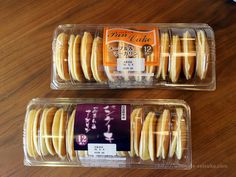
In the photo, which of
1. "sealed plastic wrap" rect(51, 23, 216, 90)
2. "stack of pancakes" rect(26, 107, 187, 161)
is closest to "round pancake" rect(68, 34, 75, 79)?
"sealed plastic wrap" rect(51, 23, 216, 90)

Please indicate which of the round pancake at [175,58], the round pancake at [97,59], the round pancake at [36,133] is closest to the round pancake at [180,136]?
the round pancake at [175,58]

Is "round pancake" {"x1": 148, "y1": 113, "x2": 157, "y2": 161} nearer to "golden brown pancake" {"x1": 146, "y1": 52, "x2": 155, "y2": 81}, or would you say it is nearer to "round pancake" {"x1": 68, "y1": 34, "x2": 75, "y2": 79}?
"golden brown pancake" {"x1": 146, "y1": 52, "x2": 155, "y2": 81}

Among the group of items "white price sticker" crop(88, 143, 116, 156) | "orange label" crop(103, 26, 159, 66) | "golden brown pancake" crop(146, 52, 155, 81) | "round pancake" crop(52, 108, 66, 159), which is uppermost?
"orange label" crop(103, 26, 159, 66)

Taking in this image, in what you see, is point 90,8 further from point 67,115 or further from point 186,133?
point 186,133

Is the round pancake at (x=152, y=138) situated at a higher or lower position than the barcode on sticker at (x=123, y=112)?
lower

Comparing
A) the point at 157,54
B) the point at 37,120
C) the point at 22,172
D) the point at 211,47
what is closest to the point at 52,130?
the point at 37,120

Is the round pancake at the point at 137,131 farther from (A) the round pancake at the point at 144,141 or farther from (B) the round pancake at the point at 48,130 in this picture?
(B) the round pancake at the point at 48,130
